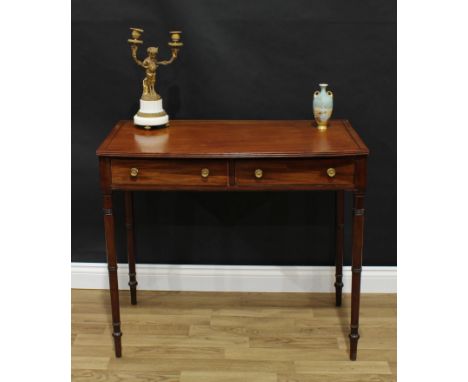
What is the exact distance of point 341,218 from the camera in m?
3.61

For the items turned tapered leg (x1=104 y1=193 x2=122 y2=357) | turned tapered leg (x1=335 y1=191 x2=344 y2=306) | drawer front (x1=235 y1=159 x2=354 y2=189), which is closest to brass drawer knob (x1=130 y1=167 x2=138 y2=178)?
turned tapered leg (x1=104 y1=193 x2=122 y2=357)

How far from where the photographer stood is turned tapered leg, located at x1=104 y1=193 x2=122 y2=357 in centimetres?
312

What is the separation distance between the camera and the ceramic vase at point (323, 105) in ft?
10.8

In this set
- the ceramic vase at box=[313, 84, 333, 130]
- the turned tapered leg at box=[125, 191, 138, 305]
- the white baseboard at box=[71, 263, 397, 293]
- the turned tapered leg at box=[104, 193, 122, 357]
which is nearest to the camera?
the turned tapered leg at box=[104, 193, 122, 357]

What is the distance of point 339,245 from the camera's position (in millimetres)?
3631

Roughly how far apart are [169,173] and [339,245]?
40.4 inches

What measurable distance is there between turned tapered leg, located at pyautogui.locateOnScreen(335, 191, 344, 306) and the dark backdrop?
0.10 meters

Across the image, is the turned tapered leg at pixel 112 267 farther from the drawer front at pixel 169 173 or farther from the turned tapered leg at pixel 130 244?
the turned tapered leg at pixel 130 244

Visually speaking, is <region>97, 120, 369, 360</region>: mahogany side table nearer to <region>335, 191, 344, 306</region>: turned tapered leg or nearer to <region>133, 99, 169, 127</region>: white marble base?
<region>133, 99, 169, 127</region>: white marble base

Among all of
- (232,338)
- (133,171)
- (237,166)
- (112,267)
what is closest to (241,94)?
(237,166)

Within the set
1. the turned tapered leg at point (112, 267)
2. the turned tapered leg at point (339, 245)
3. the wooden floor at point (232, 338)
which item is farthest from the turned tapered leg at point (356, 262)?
the turned tapered leg at point (112, 267)

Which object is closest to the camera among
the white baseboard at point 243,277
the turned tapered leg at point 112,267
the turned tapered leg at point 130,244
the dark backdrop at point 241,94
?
the turned tapered leg at point 112,267

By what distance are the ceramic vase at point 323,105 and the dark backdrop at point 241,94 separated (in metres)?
0.28

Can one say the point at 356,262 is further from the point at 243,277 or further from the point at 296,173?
the point at 243,277
